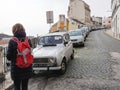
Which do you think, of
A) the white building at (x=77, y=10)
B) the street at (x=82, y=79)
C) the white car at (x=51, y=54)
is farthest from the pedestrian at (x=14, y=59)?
the white building at (x=77, y=10)

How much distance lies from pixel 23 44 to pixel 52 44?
511 centimetres

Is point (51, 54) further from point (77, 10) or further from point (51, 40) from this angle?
point (77, 10)

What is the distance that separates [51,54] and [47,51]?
549 mm

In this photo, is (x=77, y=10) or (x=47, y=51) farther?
(x=77, y=10)

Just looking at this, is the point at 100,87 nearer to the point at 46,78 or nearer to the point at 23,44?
the point at 46,78

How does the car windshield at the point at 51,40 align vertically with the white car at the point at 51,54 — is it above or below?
above

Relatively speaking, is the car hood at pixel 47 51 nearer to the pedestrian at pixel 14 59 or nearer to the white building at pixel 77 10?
the pedestrian at pixel 14 59

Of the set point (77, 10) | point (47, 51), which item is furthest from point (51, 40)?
point (77, 10)

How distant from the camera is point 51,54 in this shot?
27.4 ft

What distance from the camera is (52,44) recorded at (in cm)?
982

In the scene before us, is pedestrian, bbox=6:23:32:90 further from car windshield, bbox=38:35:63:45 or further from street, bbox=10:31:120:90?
car windshield, bbox=38:35:63:45

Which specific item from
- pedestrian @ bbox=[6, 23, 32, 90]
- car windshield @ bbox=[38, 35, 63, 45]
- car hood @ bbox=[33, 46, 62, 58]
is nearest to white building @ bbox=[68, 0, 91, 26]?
car windshield @ bbox=[38, 35, 63, 45]

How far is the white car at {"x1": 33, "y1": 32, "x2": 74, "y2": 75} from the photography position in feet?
26.9

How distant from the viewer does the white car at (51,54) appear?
8195mm
